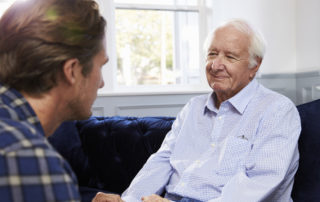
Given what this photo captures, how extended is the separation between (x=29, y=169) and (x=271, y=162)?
101 cm

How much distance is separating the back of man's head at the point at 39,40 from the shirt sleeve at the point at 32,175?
0.22 meters

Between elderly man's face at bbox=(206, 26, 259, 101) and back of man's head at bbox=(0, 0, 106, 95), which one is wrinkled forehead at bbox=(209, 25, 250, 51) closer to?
elderly man's face at bbox=(206, 26, 259, 101)

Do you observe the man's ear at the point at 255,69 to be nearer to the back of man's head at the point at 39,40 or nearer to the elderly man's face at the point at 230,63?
the elderly man's face at the point at 230,63

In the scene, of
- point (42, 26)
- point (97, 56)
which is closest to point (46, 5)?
point (42, 26)

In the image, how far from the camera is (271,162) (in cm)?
133

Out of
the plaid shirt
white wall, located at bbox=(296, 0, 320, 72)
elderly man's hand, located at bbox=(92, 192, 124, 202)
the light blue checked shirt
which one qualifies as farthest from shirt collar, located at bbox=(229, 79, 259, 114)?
white wall, located at bbox=(296, 0, 320, 72)

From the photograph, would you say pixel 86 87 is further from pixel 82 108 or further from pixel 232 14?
pixel 232 14

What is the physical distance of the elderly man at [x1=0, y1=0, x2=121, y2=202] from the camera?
55cm

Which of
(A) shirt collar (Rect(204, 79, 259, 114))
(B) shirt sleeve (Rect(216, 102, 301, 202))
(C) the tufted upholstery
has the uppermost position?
(A) shirt collar (Rect(204, 79, 259, 114))

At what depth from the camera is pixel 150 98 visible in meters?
3.09

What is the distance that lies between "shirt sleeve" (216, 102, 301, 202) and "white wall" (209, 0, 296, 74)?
5.72 ft

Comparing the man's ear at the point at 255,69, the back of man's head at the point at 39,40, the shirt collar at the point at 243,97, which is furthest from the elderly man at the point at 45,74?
the man's ear at the point at 255,69

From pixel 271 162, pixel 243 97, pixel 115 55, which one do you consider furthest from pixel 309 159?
pixel 115 55

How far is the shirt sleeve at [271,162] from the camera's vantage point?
1.31 m
